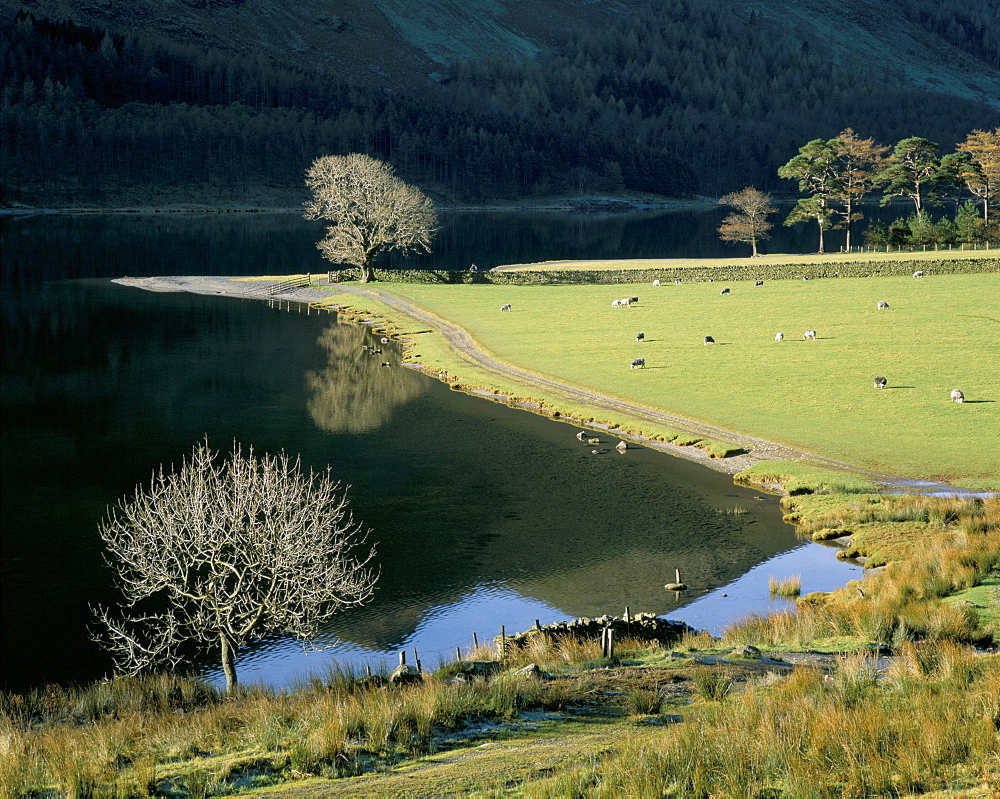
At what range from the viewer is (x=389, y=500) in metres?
42.6

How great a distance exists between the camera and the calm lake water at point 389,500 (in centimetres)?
3094

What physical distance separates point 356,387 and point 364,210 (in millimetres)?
64998

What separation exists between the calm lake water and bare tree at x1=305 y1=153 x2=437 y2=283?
144 ft

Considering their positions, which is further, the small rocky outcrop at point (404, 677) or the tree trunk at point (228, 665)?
the tree trunk at point (228, 665)

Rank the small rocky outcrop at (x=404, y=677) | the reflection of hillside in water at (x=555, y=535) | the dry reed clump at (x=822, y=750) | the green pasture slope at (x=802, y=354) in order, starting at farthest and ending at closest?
the green pasture slope at (x=802, y=354) → the reflection of hillside in water at (x=555, y=535) → the small rocky outcrop at (x=404, y=677) → the dry reed clump at (x=822, y=750)

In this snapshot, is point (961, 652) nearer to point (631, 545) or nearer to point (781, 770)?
point (781, 770)

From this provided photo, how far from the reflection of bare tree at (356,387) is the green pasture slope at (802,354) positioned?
367 inches

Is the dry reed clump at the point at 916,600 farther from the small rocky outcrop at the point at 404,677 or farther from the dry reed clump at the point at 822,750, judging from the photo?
the small rocky outcrop at the point at 404,677

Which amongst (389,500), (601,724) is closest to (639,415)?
(389,500)

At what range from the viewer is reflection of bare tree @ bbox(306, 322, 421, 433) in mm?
59031

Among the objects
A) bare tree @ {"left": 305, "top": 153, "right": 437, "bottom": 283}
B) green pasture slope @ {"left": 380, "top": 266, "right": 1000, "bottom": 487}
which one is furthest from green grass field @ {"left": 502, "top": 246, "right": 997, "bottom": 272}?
bare tree @ {"left": 305, "top": 153, "right": 437, "bottom": 283}

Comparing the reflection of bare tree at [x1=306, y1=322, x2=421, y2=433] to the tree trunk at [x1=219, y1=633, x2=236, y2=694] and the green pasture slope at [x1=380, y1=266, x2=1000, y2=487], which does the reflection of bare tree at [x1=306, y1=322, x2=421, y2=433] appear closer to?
the green pasture slope at [x1=380, y1=266, x2=1000, y2=487]

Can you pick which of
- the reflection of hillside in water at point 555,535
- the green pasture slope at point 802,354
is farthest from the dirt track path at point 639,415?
the reflection of hillside in water at point 555,535

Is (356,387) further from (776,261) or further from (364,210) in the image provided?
(776,261)
